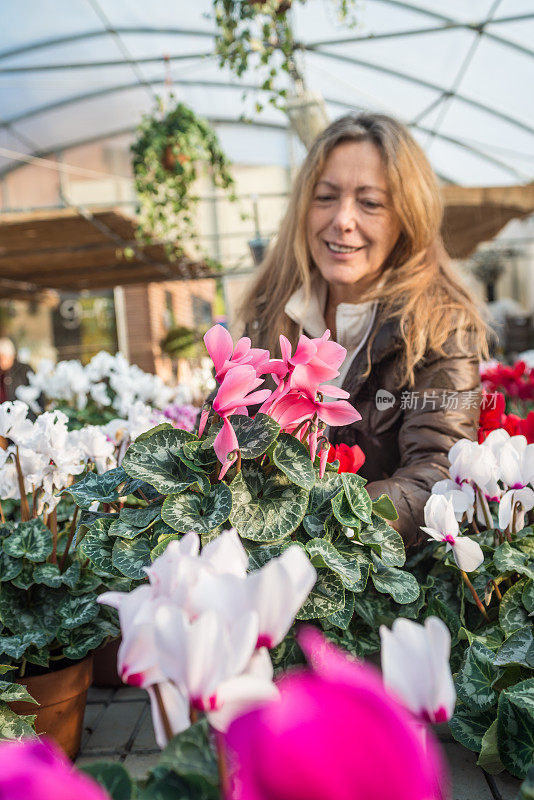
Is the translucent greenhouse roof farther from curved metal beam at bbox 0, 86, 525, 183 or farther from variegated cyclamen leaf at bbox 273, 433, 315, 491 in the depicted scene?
variegated cyclamen leaf at bbox 273, 433, 315, 491

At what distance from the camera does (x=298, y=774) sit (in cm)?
33

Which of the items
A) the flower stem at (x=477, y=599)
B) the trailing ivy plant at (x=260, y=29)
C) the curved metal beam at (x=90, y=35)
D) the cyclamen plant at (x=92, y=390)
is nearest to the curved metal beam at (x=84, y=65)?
the curved metal beam at (x=90, y=35)

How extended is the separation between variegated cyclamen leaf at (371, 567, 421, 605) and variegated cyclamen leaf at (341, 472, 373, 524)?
0.38 ft

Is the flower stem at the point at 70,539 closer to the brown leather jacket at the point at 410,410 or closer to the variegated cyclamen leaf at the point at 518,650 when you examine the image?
the brown leather jacket at the point at 410,410

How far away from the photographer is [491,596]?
138cm

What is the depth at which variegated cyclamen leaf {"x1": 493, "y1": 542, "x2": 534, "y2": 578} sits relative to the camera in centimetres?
126

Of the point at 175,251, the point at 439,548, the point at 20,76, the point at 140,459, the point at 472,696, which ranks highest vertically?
the point at 20,76

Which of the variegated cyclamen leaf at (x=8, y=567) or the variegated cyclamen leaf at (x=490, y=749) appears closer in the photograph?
the variegated cyclamen leaf at (x=490, y=749)

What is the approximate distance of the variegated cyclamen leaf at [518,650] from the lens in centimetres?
114

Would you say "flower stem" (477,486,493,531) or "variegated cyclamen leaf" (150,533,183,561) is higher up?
"variegated cyclamen leaf" (150,533,183,561)

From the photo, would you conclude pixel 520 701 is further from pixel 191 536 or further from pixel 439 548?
pixel 191 536

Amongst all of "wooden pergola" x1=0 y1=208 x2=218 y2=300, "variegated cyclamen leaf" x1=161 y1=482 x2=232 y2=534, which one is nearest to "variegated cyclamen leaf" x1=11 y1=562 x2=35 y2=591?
"variegated cyclamen leaf" x1=161 y1=482 x2=232 y2=534

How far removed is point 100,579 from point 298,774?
131cm

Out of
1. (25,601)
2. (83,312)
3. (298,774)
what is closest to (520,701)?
(298,774)
